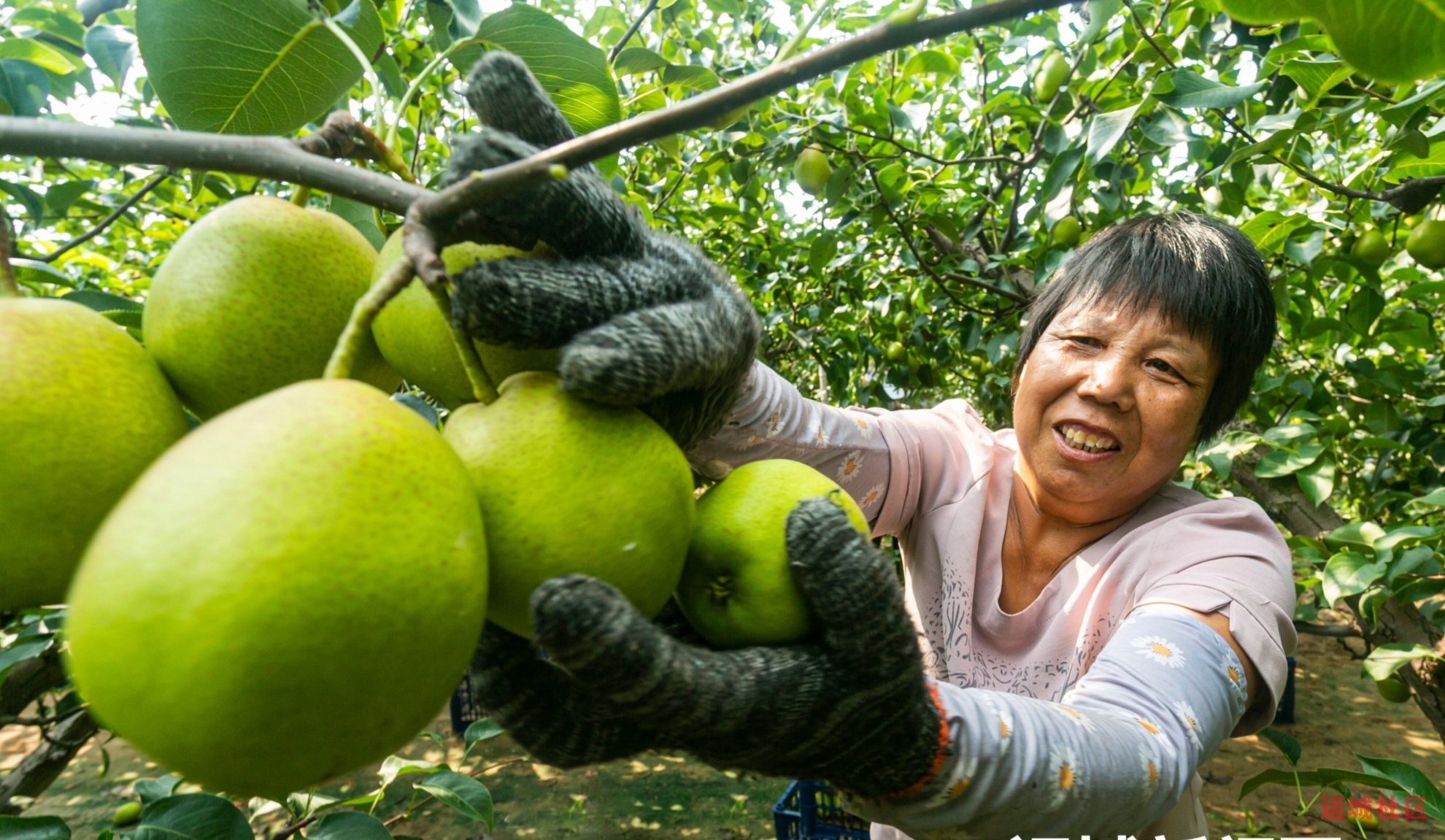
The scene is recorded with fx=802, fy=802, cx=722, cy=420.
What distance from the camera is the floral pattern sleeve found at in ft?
5.90

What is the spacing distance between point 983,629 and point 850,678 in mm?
1332

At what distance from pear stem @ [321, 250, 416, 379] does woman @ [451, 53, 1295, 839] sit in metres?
0.06

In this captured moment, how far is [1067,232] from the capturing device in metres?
3.02

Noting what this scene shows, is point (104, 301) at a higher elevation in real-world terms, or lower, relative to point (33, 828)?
higher

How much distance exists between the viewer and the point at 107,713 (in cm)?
53

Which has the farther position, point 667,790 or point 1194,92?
point 667,790

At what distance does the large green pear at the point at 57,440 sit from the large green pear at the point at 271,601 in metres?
0.10

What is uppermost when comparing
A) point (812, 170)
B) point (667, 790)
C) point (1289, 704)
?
point (812, 170)

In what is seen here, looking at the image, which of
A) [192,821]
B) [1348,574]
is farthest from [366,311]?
[1348,574]

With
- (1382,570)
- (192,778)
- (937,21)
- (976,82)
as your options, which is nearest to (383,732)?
(192,778)

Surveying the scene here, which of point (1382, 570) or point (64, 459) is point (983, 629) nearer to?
point (1382, 570)

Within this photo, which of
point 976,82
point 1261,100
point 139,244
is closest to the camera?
point 1261,100

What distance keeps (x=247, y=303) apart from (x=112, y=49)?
1.31 meters

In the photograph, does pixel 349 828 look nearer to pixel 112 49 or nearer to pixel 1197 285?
pixel 112 49
